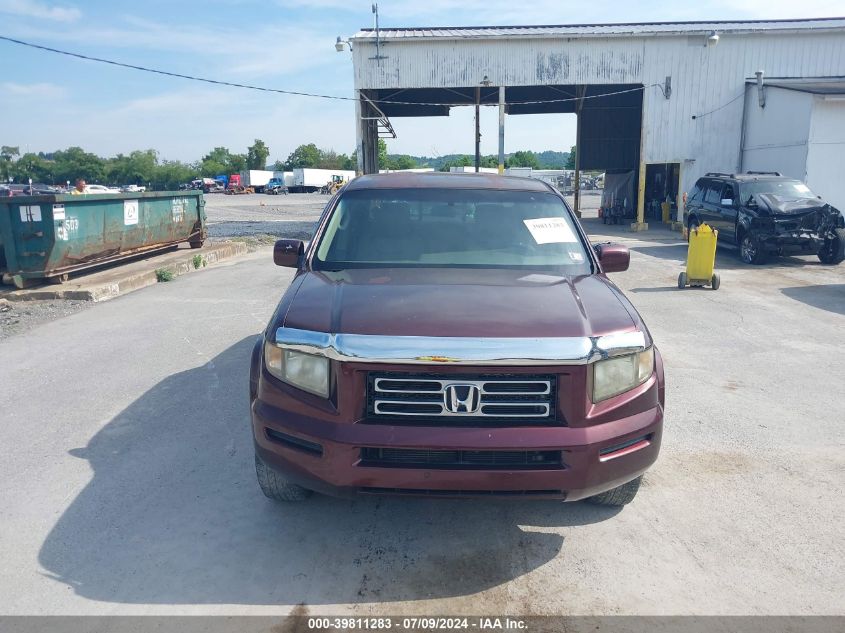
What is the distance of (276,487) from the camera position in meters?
3.56

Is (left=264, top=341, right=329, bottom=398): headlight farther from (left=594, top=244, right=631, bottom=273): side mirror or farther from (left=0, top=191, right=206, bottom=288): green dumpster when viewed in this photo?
(left=0, top=191, right=206, bottom=288): green dumpster

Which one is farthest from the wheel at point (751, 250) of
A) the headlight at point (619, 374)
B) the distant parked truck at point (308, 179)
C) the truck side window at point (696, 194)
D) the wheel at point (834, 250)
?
the distant parked truck at point (308, 179)

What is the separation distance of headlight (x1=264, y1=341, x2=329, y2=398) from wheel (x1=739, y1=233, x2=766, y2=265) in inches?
522

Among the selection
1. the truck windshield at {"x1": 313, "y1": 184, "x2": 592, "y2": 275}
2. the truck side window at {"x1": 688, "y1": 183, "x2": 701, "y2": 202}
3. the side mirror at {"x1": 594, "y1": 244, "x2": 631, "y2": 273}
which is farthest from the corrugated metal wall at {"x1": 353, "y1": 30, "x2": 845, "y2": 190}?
the side mirror at {"x1": 594, "y1": 244, "x2": 631, "y2": 273}

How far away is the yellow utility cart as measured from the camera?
10945 millimetres

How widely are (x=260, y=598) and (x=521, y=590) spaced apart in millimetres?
1196

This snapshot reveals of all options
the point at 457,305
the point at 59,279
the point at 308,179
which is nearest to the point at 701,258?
the point at 457,305

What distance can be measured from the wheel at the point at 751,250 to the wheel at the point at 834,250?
131cm

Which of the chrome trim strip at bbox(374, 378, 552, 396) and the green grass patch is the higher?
the chrome trim strip at bbox(374, 378, 552, 396)

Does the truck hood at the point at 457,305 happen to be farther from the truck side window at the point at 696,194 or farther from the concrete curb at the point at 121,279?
the truck side window at the point at 696,194

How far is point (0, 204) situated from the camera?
9906 mm

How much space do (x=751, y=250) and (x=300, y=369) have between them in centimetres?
1360

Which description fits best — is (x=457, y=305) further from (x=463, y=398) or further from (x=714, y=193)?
(x=714, y=193)

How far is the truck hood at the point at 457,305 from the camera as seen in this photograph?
3053 mm
